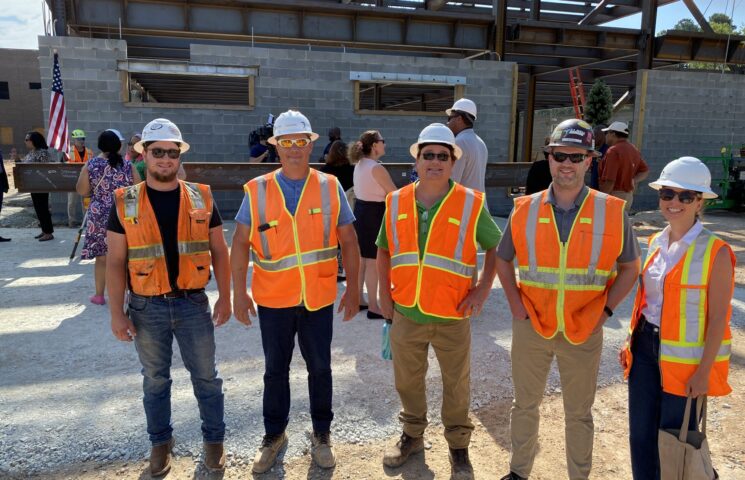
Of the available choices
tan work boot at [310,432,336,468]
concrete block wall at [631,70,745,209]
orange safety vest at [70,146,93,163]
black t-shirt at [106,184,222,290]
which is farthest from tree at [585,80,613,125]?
black t-shirt at [106,184,222,290]

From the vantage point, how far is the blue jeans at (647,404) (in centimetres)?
237

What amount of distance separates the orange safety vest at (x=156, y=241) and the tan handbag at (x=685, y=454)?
232cm

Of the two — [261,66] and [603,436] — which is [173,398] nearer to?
[603,436]

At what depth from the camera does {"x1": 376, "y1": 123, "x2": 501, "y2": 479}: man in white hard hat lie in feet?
9.34

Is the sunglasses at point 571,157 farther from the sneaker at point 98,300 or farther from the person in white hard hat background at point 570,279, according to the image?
the sneaker at point 98,300

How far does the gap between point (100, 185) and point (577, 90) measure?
1878 centimetres

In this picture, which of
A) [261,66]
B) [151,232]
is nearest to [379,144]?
[151,232]

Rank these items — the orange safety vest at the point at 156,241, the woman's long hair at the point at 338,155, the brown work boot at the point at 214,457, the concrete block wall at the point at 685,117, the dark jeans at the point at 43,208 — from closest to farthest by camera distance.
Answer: the orange safety vest at the point at 156,241 → the brown work boot at the point at 214,457 → the woman's long hair at the point at 338,155 → the dark jeans at the point at 43,208 → the concrete block wall at the point at 685,117

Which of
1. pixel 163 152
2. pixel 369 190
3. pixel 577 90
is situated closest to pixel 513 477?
pixel 163 152

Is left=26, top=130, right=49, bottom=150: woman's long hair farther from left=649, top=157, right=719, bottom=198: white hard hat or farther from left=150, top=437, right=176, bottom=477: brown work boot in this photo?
left=649, top=157, right=719, bottom=198: white hard hat

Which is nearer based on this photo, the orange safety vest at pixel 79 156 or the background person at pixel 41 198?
the background person at pixel 41 198

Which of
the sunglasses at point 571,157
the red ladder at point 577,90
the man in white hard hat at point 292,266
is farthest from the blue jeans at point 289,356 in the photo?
the red ladder at point 577,90

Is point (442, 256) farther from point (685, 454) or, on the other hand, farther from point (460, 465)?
point (685, 454)

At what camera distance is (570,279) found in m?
2.56
